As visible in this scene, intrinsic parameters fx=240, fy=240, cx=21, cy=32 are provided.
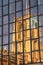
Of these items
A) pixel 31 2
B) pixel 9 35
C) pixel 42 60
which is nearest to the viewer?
pixel 42 60

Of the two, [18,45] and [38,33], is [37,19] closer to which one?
[38,33]

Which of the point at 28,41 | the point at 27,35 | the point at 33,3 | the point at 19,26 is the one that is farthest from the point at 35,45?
the point at 33,3

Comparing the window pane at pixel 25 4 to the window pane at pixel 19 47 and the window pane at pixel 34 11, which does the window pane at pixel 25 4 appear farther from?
the window pane at pixel 19 47

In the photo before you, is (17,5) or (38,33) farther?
(17,5)

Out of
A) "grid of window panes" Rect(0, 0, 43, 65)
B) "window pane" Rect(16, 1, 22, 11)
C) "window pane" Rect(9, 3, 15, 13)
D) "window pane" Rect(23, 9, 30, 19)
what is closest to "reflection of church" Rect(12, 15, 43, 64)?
"grid of window panes" Rect(0, 0, 43, 65)

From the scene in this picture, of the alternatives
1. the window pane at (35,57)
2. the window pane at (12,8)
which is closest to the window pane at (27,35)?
the window pane at (35,57)

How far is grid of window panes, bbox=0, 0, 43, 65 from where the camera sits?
1800 cm

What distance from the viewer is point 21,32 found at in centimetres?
1906

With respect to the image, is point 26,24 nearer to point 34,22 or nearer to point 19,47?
point 34,22

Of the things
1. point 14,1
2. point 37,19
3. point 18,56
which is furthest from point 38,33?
point 14,1

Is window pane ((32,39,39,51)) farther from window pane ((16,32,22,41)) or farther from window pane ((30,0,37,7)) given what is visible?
window pane ((30,0,37,7))

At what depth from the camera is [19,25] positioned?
19359 mm

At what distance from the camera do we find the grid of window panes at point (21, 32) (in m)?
18.0

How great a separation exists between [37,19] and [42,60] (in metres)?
3.12
